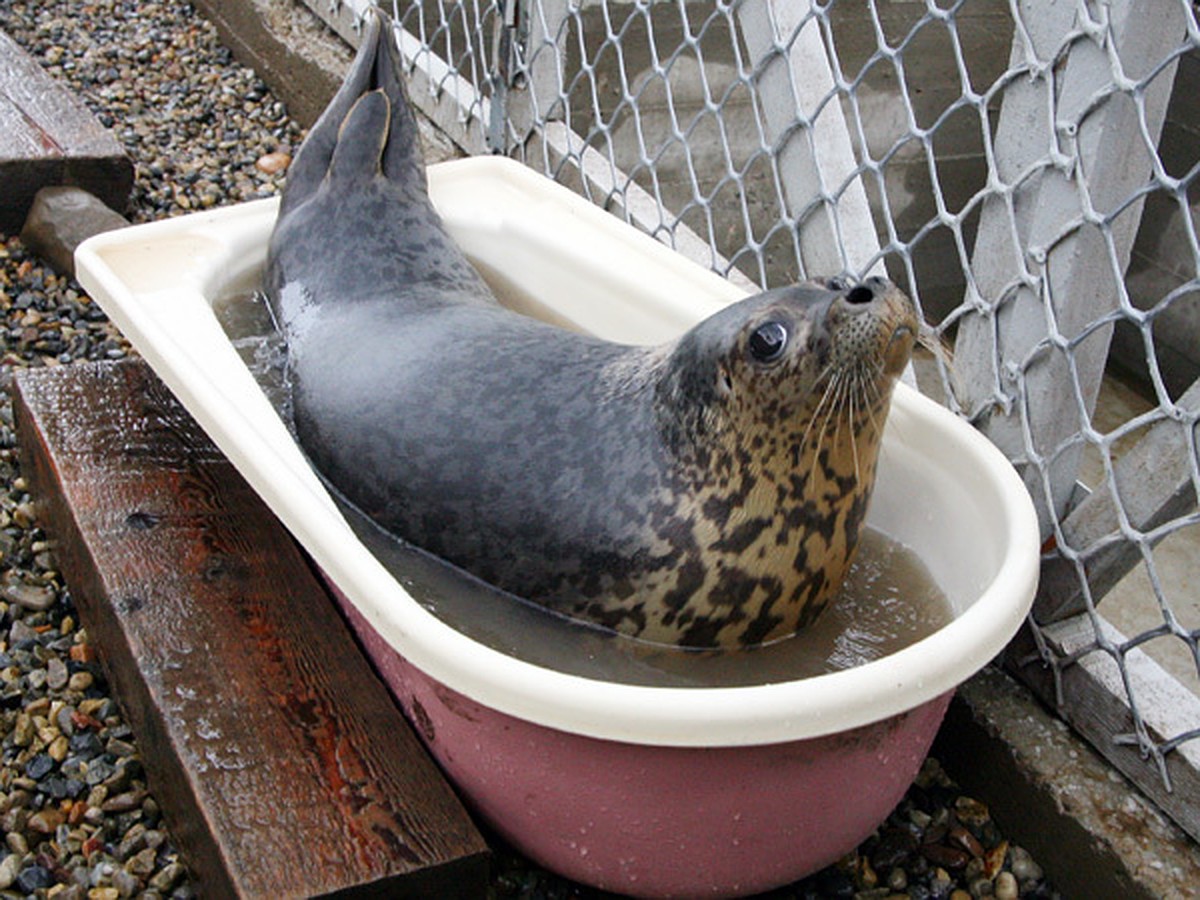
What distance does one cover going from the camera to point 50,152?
354cm

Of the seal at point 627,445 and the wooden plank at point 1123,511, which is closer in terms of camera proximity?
the seal at point 627,445

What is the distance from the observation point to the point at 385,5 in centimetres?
474

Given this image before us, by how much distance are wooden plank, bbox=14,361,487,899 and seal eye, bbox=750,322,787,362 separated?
715 millimetres

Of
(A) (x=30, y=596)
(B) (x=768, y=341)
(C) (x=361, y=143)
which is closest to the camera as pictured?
(B) (x=768, y=341)

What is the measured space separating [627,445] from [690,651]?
0.31 meters

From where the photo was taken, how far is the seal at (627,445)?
179 centimetres

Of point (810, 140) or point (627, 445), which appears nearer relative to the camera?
point (627, 445)

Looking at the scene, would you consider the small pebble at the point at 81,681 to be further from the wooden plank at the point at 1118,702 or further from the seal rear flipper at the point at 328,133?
the wooden plank at the point at 1118,702

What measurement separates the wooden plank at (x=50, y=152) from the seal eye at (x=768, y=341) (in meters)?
2.42

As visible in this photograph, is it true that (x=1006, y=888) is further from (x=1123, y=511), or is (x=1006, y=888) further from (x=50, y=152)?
(x=50, y=152)

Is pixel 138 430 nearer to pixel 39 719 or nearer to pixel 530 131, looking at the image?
pixel 39 719

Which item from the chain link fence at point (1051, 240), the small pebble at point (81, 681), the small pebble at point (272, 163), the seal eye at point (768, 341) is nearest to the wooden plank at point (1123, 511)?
the chain link fence at point (1051, 240)

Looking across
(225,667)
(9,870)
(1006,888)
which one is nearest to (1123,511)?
(1006,888)

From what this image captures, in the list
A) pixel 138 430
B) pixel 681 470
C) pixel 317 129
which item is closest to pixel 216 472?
pixel 138 430
